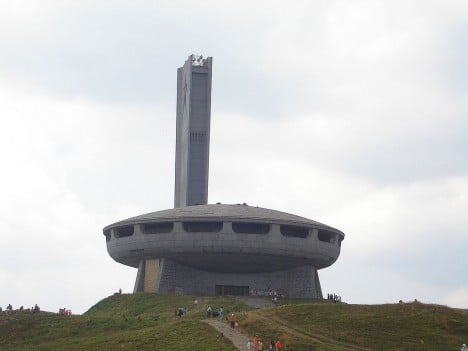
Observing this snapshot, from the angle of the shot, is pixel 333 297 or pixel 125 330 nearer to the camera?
pixel 125 330

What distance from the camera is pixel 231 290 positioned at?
68000 mm

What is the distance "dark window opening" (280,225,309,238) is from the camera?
6751cm

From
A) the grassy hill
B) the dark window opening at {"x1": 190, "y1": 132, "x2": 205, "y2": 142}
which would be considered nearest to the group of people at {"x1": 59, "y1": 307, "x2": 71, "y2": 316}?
the grassy hill

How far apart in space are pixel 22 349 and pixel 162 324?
26.2 feet

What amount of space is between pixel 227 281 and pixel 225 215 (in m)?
6.43

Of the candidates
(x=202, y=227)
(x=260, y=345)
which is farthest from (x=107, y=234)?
(x=260, y=345)

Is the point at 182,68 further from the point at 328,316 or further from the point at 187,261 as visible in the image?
the point at 328,316

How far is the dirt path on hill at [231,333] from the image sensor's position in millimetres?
40656

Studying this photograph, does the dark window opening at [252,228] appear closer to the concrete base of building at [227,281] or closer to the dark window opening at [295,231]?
the dark window opening at [295,231]

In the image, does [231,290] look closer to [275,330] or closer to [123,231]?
[123,231]

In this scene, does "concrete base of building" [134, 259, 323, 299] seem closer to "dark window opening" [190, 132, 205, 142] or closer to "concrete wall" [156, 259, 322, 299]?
"concrete wall" [156, 259, 322, 299]

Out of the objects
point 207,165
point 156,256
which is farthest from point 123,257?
point 207,165

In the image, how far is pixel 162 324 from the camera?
48812mm

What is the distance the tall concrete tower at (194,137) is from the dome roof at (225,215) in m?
15.0
